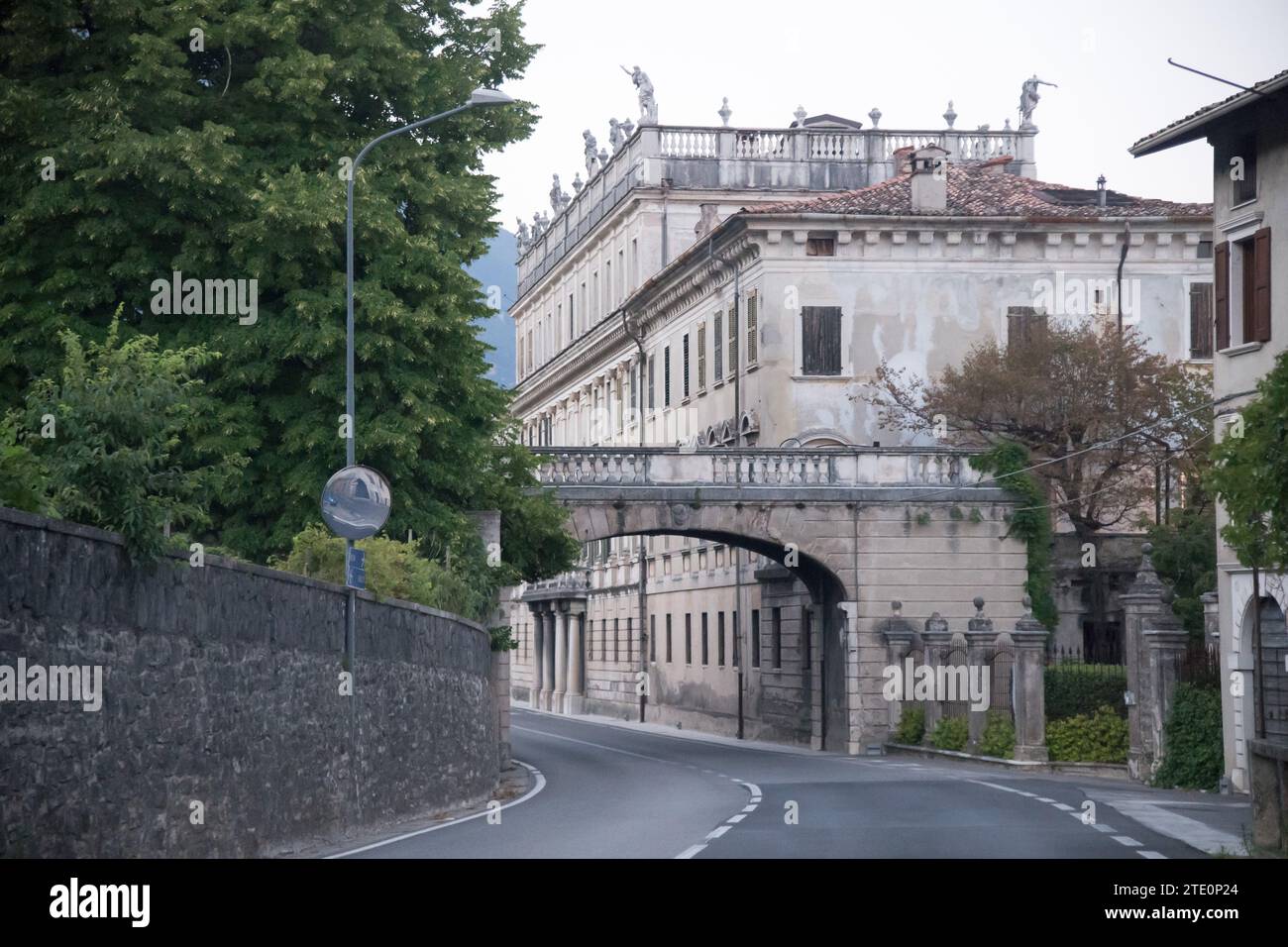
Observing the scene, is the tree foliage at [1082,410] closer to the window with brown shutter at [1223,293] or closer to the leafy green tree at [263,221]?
the window with brown shutter at [1223,293]

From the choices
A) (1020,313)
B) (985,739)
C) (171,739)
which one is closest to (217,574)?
(171,739)

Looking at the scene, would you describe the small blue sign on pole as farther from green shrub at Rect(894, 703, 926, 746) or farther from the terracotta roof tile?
the terracotta roof tile

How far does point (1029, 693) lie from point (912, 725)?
7462 mm

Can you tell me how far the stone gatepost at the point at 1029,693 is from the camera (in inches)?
1443

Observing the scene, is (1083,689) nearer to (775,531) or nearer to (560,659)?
(775,531)

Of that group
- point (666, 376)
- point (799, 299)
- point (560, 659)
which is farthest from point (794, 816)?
point (560, 659)

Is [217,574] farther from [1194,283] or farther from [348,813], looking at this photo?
[1194,283]

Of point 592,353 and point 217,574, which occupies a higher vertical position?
point 592,353

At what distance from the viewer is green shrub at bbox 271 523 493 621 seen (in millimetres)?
25031

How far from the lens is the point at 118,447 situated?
1481 cm

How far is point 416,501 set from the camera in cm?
3123

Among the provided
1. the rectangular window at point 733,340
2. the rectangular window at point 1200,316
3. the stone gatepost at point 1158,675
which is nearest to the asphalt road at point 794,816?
the stone gatepost at point 1158,675
